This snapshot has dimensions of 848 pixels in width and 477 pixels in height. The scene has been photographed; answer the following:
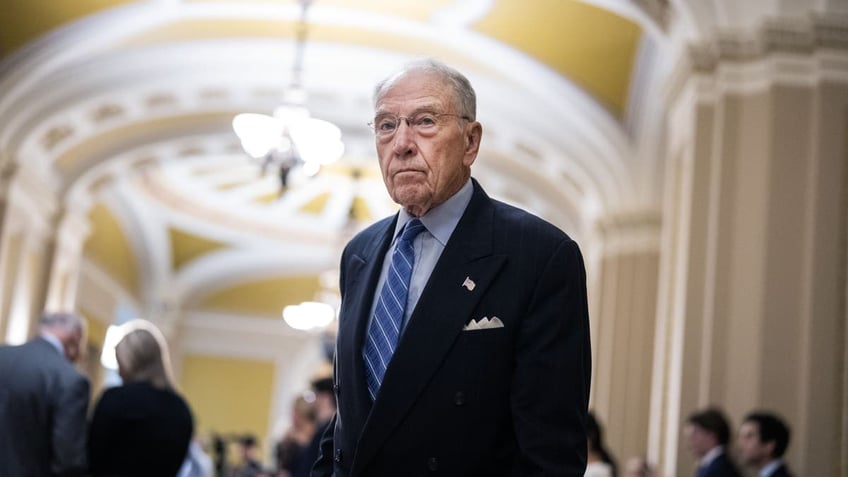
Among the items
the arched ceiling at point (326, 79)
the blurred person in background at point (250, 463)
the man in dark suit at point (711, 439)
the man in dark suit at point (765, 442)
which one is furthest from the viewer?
the arched ceiling at point (326, 79)

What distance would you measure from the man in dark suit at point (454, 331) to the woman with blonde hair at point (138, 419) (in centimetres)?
308

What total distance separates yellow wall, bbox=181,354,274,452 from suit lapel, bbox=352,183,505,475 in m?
25.8

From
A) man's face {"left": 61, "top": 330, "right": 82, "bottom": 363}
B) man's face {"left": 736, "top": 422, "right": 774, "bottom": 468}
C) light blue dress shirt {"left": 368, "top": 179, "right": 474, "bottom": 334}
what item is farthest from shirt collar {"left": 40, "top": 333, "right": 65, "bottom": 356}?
light blue dress shirt {"left": 368, "top": 179, "right": 474, "bottom": 334}

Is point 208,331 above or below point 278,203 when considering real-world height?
below

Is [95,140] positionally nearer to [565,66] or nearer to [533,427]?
[565,66]

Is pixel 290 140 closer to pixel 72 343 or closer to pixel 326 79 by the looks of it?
pixel 326 79

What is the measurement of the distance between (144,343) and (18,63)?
857cm

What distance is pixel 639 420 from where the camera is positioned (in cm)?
1367

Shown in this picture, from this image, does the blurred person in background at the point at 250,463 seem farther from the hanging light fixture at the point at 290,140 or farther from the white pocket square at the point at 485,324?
the white pocket square at the point at 485,324

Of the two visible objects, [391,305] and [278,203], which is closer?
[391,305]

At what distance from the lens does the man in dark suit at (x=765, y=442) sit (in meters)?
6.85

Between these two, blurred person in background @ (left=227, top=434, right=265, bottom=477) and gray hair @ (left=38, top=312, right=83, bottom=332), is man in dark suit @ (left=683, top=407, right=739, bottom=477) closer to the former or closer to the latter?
gray hair @ (left=38, top=312, right=83, bottom=332)

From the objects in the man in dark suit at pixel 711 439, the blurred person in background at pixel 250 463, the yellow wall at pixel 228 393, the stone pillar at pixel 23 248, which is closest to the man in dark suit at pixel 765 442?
the man in dark suit at pixel 711 439

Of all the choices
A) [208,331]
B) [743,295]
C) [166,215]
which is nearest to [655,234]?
[743,295]
